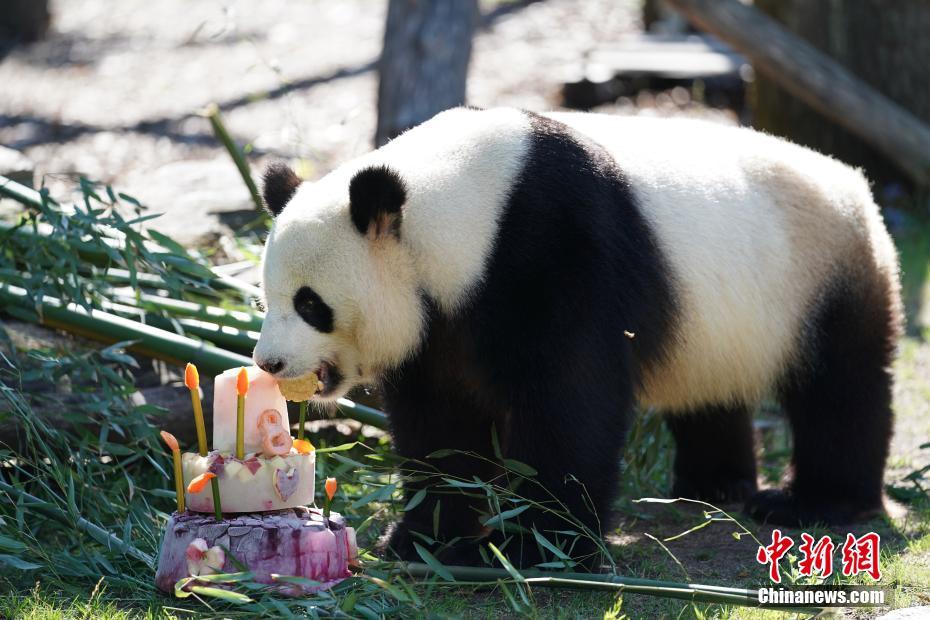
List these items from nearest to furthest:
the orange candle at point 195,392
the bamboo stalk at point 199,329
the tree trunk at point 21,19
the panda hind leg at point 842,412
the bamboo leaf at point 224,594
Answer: the bamboo leaf at point 224,594 < the orange candle at point 195,392 < the panda hind leg at point 842,412 < the bamboo stalk at point 199,329 < the tree trunk at point 21,19

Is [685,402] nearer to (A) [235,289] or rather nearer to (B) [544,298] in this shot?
(B) [544,298]

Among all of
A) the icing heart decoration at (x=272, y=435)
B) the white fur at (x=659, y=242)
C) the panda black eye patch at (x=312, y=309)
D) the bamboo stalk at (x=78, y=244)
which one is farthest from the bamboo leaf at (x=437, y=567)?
the bamboo stalk at (x=78, y=244)

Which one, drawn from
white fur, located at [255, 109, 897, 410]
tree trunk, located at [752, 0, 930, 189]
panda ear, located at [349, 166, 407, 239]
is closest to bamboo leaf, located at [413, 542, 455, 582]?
white fur, located at [255, 109, 897, 410]

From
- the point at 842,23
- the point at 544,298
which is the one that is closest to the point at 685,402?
the point at 544,298

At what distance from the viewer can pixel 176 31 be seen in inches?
512

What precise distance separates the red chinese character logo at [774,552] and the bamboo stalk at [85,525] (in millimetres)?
1842

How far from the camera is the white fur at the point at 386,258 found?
3.42 metres

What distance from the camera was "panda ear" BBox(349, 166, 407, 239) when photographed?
10.8 ft

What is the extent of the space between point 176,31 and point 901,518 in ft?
34.9

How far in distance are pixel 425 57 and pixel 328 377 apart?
393 cm

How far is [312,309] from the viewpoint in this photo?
3432 millimetres

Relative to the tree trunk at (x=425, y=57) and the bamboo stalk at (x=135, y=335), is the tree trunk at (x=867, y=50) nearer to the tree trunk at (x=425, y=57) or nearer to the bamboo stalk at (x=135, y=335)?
the tree trunk at (x=425, y=57)

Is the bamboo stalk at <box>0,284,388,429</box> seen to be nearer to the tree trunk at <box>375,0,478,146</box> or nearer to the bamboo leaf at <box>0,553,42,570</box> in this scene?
the bamboo leaf at <box>0,553,42,570</box>

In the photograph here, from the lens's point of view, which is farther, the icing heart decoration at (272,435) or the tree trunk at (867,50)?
the tree trunk at (867,50)
